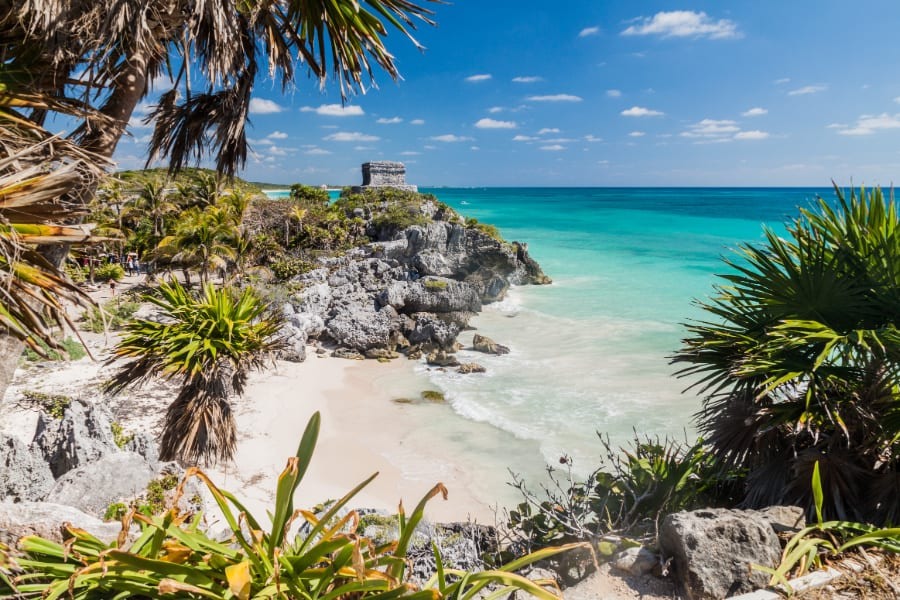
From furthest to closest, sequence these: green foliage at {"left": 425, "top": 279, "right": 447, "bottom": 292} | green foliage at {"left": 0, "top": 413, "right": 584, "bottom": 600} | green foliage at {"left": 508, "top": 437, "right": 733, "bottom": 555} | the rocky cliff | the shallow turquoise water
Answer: green foliage at {"left": 425, "top": 279, "right": 447, "bottom": 292} < the rocky cliff < the shallow turquoise water < green foliage at {"left": 508, "top": 437, "right": 733, "bottom": 555} < green foliage at {"left": 0, "top": 413, "right": 584, "bottom": 600}

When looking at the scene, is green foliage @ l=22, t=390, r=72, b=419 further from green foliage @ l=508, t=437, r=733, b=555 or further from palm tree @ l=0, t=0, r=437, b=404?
green foliage @ l=508, t=437, r=733, b=555

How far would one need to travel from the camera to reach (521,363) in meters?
15.9

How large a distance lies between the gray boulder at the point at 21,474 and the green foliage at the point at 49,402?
3081 mm

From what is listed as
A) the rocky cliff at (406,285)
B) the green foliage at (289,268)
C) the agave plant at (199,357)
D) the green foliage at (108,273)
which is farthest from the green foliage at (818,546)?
the green foliage at (108,273)

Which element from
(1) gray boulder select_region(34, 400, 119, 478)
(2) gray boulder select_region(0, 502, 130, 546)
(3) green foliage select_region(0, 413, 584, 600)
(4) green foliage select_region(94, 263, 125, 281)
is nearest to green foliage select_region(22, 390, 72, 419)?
(1) gray boulder select_region(34, 400, 119, 478)

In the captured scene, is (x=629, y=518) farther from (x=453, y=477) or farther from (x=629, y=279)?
(x=629, y=279)

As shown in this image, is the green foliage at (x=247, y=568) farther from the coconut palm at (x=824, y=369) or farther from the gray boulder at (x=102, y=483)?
the gray boulder at (x=102, y=483)

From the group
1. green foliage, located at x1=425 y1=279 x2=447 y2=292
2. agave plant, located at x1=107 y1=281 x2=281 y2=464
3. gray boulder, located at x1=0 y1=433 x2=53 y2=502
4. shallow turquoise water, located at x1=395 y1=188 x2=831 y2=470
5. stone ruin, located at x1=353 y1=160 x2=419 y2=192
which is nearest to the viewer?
gray boulder, located at x1=0 y1=433 x2=53 y2=502

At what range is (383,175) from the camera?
4719 centimetres

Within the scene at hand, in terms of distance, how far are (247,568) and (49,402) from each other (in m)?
10.0

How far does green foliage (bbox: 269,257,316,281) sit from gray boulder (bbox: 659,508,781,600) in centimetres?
2345

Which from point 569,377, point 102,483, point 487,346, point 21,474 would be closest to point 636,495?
point 102,483

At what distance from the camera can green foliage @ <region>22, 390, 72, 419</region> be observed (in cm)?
832

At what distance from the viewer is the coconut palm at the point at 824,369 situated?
136 inches
